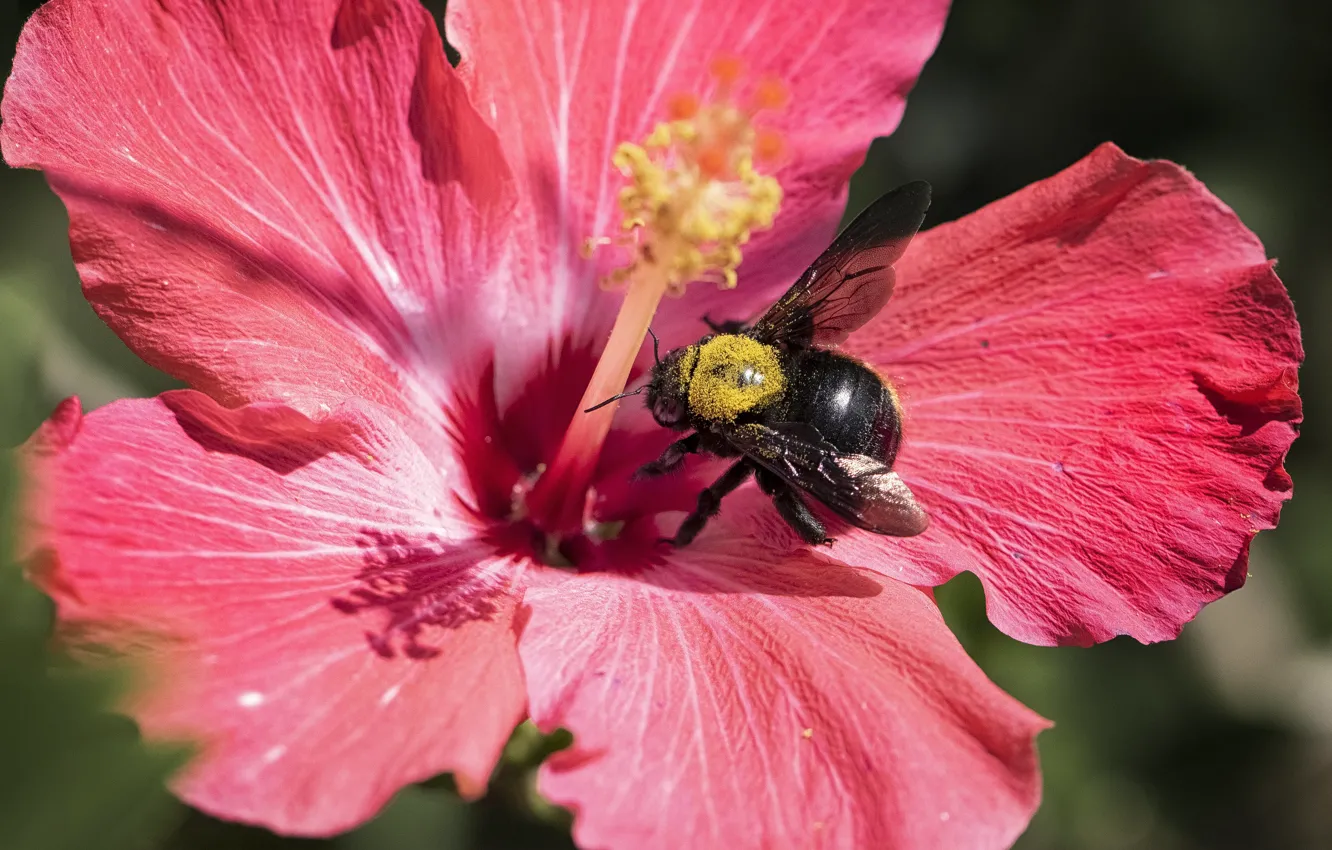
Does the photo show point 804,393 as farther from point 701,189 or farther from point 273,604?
point 273,604

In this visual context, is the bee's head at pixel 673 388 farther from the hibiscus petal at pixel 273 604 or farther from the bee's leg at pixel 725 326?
the hibiscus petal at pixel 273 604

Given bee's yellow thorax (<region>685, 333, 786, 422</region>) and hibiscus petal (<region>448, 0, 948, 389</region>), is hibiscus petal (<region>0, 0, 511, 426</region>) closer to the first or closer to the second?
hibiscus petal (<region>448, 0, 948, 389</region>)

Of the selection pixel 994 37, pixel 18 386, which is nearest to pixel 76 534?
pixel 18 386

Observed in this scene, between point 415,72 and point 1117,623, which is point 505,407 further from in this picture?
point 1117,623

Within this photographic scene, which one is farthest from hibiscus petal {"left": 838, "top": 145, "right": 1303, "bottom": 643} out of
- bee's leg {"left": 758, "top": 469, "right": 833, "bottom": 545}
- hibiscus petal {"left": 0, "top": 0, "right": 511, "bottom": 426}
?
hibiscus petal {"left": 0, "top": 0, "right": 511, "bottom": 426}

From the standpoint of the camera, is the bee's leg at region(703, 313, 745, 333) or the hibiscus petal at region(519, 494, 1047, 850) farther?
the bee's leg at region(703, 313, 745, 333)
